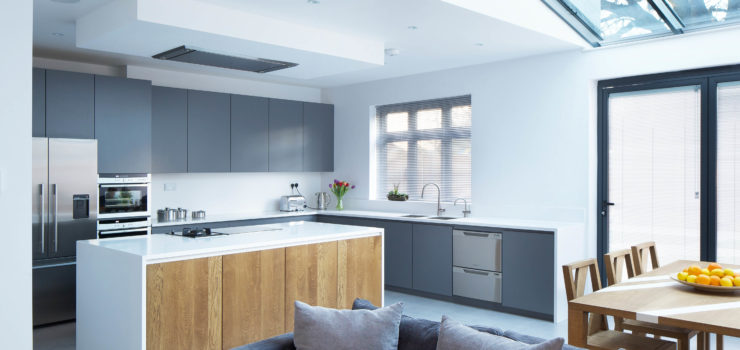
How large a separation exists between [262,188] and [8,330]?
4.28 metres

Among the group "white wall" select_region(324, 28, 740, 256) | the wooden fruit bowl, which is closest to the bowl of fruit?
the wooden fruit bowl

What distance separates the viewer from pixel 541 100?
556 centimetres

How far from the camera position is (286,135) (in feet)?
22.8

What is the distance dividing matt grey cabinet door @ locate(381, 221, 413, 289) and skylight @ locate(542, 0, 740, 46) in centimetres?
261

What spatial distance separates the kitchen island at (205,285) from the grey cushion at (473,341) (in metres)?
1.85

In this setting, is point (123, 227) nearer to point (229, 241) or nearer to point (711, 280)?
point (229, 241)

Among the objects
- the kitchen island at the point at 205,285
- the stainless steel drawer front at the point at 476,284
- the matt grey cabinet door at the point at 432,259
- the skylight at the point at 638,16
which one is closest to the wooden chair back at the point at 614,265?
the stainless steel drawer front at the point at 476,284

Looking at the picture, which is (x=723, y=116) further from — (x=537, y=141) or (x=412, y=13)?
(x=412, y=13)

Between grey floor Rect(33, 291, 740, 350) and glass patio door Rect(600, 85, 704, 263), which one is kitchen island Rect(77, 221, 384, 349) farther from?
glass patio door Rect(600, 85, 704, 263)

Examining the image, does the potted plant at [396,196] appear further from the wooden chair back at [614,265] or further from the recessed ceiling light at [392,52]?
the wooden chair back at [614,265]

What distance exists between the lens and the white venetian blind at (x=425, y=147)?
6.31m

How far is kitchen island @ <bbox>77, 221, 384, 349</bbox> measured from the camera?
10.6 feet

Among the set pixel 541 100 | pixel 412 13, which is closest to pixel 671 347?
pixel 412 13

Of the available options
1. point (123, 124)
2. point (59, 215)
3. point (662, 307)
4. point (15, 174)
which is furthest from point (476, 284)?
point (15, 174)
